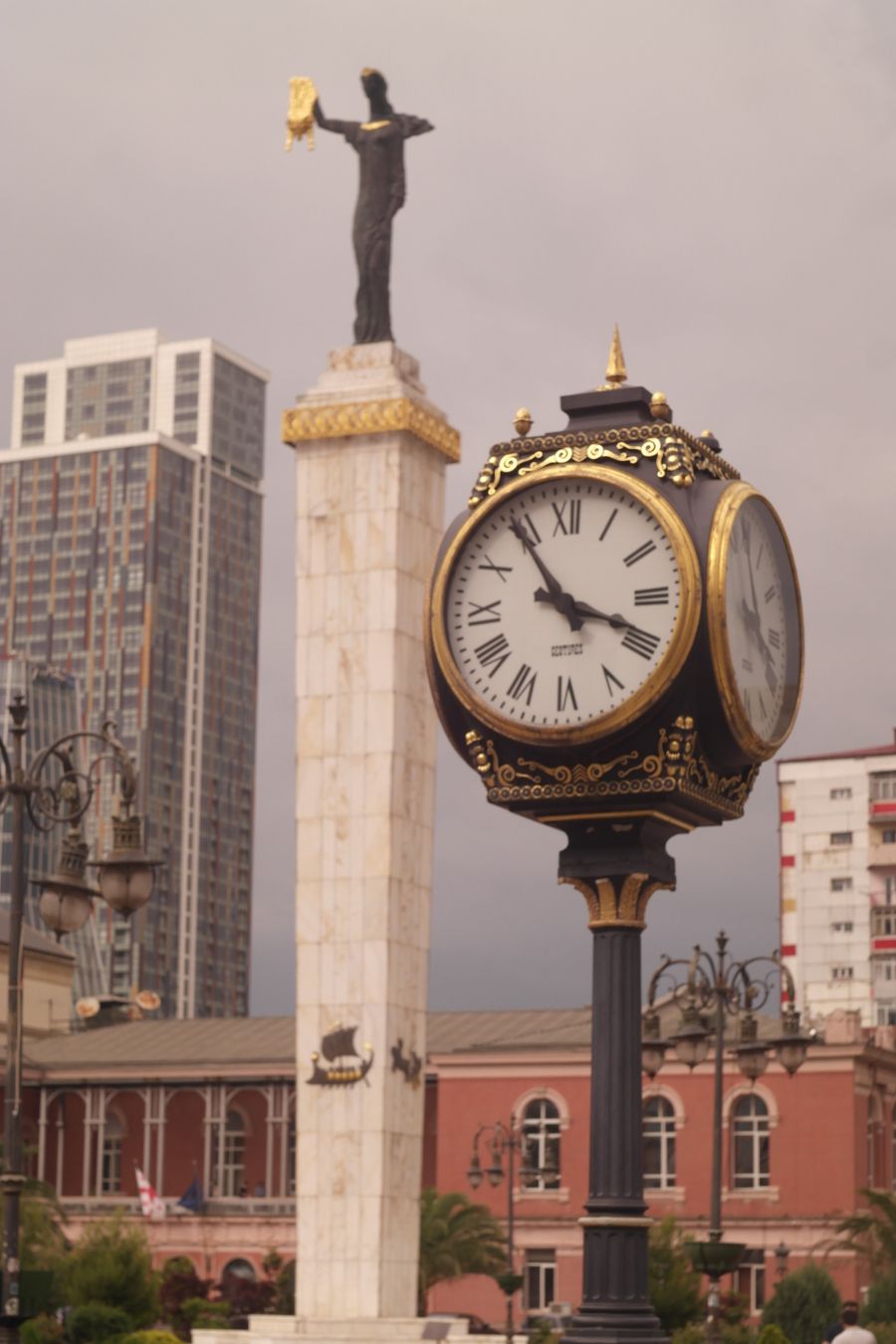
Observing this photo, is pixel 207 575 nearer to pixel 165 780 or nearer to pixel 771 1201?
pixel 165 780

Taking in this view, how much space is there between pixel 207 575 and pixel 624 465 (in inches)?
5967

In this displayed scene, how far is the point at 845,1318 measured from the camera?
68.4 feet

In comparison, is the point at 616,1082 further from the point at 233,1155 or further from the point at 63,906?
the point at 233,1155

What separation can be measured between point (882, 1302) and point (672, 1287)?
3.60 m

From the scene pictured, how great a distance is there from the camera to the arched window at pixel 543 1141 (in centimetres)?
6172

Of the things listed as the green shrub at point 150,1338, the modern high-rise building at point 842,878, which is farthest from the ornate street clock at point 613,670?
the modern high-rise building at point 842,878

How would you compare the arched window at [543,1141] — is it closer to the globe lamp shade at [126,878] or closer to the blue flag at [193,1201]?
the blue flag at [193,1201]

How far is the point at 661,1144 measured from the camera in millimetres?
61375

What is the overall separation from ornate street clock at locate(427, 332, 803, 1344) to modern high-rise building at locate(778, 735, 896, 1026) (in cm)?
9336

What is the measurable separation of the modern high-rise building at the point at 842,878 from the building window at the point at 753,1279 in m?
42.3

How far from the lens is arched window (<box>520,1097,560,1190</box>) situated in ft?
202

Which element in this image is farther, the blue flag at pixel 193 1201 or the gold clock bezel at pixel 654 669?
the blue flag at pixel 193 1201

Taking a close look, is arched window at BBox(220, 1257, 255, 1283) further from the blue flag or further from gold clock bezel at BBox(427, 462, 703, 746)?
gold clock bezel at BBox(427, 462, 703, 746)

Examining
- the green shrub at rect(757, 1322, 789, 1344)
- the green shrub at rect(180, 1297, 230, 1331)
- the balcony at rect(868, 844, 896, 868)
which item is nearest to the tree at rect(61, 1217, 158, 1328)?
the green shrub at rect(180, 1297, 230, 1331)
